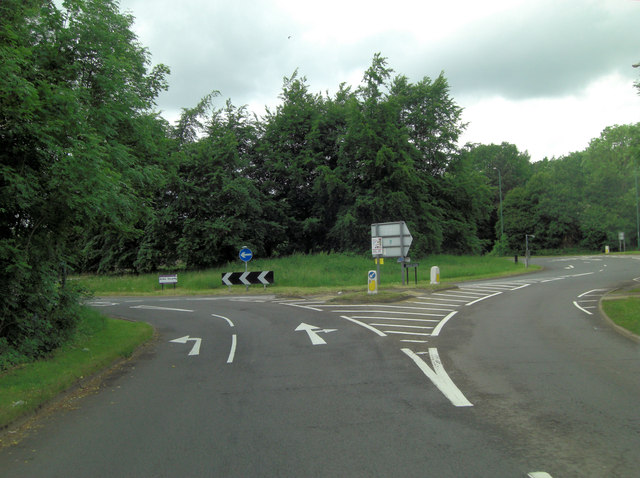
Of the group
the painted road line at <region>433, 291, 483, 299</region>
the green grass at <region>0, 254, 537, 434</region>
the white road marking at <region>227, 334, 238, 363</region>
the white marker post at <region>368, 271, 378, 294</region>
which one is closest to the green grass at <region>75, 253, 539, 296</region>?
the green grass at <region>0, 254, 537, 434</region>

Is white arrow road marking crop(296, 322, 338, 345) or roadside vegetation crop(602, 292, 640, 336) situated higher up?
roadside vegetation crop(602, 292, 640, 336)

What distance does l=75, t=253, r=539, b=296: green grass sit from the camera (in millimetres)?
33125

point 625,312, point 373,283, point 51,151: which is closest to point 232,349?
point 51,151

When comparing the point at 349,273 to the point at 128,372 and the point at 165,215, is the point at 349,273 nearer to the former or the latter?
the point at 165,215

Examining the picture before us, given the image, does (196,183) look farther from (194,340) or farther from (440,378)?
(440,378)

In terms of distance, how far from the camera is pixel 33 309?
9.74 metres

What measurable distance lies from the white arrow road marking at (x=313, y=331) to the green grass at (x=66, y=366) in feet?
14.6

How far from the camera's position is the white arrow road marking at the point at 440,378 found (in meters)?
6.29

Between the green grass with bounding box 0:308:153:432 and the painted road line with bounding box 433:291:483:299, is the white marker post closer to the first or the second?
the painted road line with bounding box 433:291:483:299

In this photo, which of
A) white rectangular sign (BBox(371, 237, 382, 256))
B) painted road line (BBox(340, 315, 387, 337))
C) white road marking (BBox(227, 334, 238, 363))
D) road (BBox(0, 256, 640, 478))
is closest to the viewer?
road (BBox(0, 256, 640, 478))

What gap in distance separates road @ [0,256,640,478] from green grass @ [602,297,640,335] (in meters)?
1.13

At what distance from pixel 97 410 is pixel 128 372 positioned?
275 centimetres

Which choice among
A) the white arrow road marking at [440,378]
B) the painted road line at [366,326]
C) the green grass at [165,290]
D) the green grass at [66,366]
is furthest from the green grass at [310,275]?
the white arrow road marking at [440,378]

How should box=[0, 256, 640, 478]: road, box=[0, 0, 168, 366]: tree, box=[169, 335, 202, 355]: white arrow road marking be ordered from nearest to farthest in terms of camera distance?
box=[0, 256, 640, 478]: road, box=[0, 0, 168, 366]: tree, box=[169, 335, 202, 355]: white arrow road marking
